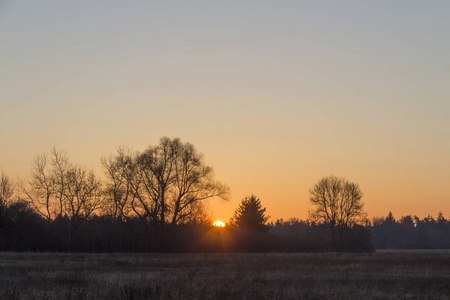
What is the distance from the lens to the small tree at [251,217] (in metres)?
82.8

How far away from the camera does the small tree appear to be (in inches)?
3259

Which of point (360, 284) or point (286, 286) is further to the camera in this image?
point (360, 284)

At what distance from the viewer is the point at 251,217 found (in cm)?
8331

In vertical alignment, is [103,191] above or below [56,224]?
above

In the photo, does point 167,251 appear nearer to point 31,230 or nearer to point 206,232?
point 206,232

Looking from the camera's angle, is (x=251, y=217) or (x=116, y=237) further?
(x=251, y=217)

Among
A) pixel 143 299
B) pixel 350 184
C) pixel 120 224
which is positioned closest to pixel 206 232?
pixel 120 224

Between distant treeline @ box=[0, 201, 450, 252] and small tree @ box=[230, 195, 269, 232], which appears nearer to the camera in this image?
distant treeline @ box=[0, 201, 450, 252]

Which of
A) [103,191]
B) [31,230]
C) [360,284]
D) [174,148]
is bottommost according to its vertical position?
[360,284]

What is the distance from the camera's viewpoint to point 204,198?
66.9 m

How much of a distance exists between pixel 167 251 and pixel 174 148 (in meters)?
13.3

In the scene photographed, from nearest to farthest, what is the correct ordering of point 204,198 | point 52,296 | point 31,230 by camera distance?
1. point 52,296
2. point 31,230
3. point 204,198

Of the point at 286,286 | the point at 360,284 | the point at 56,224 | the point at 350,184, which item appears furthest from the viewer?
the point at 350,184

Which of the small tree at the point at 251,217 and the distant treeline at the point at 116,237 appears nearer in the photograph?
the distant treeline at the point at 116,237
